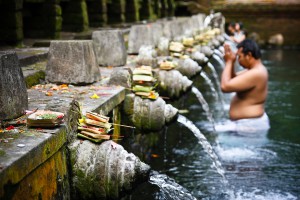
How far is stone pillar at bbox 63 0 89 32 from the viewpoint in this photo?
1038cm

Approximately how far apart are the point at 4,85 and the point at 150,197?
234 cm

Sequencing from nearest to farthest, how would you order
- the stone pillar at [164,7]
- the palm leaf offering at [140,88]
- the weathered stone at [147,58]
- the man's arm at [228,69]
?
the palm leaf offering at [140,88] → the weathered stone at [147,58] → the man's arm at [228,69] → the stone pillar at [164,7]

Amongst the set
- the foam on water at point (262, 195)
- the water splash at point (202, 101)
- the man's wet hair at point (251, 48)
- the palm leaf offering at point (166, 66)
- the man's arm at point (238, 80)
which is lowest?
the foam on water at point (262, 195)

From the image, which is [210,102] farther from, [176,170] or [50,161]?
[50,161]

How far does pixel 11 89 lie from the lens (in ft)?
10.3

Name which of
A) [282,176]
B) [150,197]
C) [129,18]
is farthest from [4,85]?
[129,18]

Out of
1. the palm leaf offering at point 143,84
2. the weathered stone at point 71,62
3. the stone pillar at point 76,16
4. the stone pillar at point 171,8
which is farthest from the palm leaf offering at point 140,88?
the stone pillar at point 171,8

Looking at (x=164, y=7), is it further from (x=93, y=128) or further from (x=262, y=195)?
(x=93, y=128)

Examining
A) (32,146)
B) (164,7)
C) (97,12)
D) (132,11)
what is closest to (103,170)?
(32,146)

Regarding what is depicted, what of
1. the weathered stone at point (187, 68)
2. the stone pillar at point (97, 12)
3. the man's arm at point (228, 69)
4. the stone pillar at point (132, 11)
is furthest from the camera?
the stone pillar at point (132, 11)

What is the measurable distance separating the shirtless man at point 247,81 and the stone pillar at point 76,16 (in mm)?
4327

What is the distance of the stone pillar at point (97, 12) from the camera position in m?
12.1

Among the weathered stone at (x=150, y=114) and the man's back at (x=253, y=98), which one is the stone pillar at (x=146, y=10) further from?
the weathered stone at (x=150, y=114)

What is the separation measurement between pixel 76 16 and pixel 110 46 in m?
4.75
